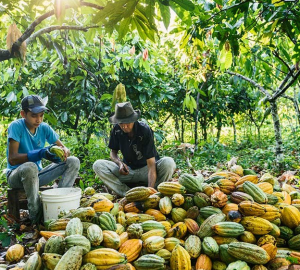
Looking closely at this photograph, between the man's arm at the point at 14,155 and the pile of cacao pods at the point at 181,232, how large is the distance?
0.95 m

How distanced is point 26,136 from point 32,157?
0.31m

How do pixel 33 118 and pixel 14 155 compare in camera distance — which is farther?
pixel 33 118

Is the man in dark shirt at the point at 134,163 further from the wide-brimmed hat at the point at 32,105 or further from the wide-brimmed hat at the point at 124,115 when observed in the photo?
the wide-brimmed hat at the point at 32,105

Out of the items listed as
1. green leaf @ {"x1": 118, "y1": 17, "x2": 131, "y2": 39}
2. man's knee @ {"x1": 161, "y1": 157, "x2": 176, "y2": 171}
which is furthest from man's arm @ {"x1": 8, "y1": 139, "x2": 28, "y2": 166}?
green leaf @ {"x1": 118, "y1": 17, "x2": 131, "y2": 39}

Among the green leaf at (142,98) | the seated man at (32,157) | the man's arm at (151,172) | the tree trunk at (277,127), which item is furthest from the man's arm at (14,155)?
the tree trunk at (277,127)

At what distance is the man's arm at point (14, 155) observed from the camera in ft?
9.10

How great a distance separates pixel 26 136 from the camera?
2.97 meters

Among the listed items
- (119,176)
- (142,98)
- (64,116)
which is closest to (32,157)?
(119,176)

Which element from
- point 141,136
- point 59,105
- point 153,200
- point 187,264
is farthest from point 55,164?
point 59,105

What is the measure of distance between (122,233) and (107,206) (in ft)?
0.98

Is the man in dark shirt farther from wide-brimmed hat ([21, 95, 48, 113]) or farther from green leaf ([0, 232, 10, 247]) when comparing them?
green leaf ([0, 232, 10, 247])

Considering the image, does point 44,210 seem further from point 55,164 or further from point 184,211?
point 184,211

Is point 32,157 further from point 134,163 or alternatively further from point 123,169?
point 134,163

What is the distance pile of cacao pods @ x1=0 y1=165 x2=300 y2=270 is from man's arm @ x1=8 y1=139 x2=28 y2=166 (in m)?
0.95
